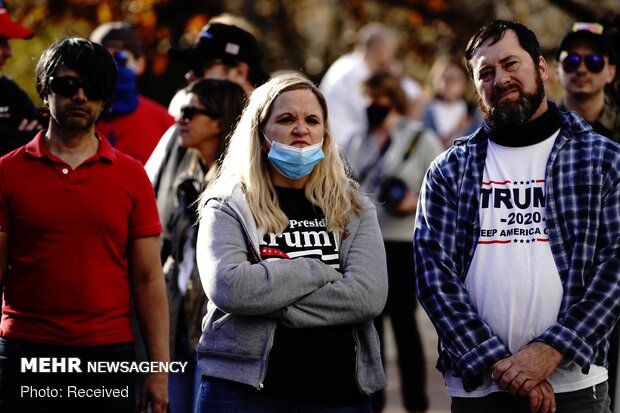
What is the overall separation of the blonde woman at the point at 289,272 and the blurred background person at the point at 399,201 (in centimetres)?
361

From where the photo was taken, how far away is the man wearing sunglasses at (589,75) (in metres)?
6.98

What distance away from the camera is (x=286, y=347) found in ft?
16.9

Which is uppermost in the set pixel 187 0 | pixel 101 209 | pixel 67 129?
pixel 187 0

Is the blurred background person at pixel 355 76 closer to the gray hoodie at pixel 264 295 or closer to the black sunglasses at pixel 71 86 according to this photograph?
the black sunglasses at pixel 71 86

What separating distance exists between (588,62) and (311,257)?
2.48m

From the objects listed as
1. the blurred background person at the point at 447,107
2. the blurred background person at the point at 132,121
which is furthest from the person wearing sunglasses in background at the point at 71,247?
the blurred background person at the point at 447,107

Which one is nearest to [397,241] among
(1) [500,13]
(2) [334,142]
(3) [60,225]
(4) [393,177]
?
(4) [393,177]

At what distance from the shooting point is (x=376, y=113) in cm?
945

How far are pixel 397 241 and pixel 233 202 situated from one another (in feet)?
13.0

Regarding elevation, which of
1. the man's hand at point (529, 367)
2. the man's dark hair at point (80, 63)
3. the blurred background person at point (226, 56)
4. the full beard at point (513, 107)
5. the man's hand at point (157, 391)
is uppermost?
the blurred background person at point (226, 56)

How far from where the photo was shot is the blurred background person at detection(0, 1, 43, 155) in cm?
677

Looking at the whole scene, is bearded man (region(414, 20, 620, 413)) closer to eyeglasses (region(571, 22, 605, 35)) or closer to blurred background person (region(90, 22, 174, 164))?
eyeglasses (region(571, 22, 605, 35))

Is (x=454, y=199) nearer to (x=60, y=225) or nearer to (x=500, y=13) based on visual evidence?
(x=60, y=225)

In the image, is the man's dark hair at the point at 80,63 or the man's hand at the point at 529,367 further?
the man's dark hair at the point at 80,63
